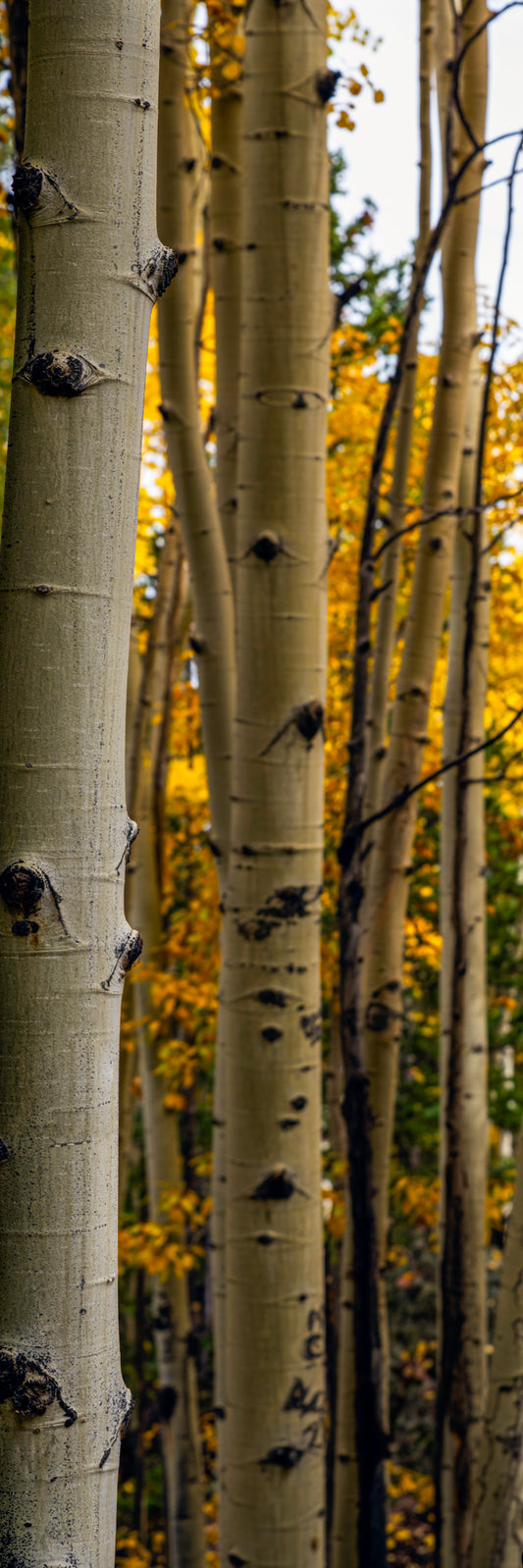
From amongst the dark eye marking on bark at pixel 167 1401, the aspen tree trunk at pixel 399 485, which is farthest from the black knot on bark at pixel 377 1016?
the dark eye marking on bark at pixel 167 1401

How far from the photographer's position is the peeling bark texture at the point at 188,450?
2764mm

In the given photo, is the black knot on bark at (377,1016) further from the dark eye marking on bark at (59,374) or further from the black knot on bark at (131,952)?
the dark eye marking on bark at (59,374)

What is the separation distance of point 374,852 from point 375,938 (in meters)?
0.25

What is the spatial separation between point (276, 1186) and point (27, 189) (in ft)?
→ 5.35

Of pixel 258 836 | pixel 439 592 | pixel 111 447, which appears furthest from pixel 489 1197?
pixel 111 447

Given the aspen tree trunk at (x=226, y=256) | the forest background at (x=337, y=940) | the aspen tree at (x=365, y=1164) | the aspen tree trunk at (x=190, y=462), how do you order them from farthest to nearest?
the forest background at (x=337, y=940)
the aspen tree trunk at (x=226, y=256)
the aspen tree trunk at (x=190, y=462)
the aspen tree at (x=365, y=1164)

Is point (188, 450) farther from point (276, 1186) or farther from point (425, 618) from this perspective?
point (276, 1186)

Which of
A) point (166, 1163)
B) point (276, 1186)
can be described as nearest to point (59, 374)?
point (276, 1186)

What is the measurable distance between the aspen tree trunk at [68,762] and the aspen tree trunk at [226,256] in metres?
2.03

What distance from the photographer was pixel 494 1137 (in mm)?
8617

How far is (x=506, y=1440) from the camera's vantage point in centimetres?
219

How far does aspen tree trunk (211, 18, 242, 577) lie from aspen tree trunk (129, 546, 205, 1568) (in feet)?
6.50

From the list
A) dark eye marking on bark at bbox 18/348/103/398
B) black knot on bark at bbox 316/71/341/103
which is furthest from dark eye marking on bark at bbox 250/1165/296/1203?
black knot on bark at bbox 316/71/341/103

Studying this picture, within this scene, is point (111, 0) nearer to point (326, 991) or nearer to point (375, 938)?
point (375, 938)
